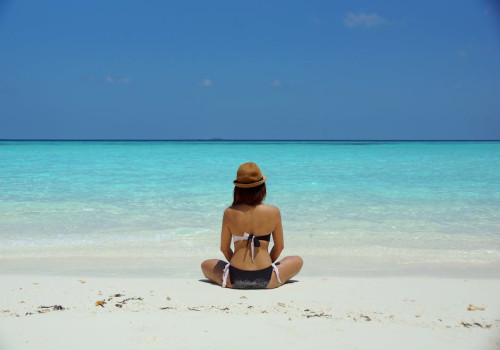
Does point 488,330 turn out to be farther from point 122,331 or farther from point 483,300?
point 122,331

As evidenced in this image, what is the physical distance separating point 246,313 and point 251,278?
80cm

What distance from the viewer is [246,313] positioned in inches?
143

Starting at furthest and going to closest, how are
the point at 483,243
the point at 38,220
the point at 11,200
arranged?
the point at 11,200
the point at 38,220
the point at 483,243

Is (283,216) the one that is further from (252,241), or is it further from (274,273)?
(252,241)

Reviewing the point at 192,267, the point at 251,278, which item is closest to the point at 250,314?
the point at 251,278

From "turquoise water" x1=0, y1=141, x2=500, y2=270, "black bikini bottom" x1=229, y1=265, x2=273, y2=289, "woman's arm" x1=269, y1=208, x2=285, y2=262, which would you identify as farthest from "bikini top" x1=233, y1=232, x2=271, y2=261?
"turquoise water" x1=0, y1=141, x2=500, y2=270

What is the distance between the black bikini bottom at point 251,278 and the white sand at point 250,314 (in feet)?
0.30

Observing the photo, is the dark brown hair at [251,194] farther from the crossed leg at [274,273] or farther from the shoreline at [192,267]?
the shoreline at [192,267]

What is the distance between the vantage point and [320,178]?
1614 cm

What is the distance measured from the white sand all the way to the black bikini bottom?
9 cm

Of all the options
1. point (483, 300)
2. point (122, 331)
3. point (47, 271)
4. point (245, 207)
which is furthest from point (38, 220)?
point (483, 300)

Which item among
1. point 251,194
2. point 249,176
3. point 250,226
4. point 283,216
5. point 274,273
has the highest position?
point 249,176

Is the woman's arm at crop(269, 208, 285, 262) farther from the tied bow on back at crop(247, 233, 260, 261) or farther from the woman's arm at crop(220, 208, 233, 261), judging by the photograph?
the woman's arm at crop(220, 208, 233, 261)

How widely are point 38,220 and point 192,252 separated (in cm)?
336
